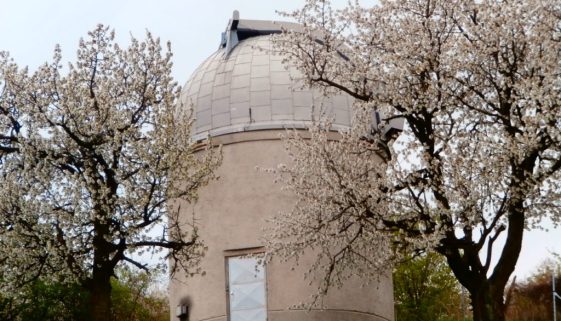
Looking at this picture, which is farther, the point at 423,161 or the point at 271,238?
the point at 271,238

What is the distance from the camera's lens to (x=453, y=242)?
18672mm

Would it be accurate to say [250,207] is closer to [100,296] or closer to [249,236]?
[249,236]

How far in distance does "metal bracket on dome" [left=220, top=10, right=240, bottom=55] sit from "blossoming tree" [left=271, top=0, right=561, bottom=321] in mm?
8110

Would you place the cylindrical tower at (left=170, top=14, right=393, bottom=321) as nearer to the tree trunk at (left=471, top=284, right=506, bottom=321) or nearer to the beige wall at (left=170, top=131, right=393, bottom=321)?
the beige wall at (left=170, top=131, right=393, bottom=321)

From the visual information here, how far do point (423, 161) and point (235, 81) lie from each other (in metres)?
9.97

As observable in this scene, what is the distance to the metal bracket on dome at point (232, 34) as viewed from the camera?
1163 inches

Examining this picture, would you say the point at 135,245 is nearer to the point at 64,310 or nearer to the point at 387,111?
the point at 387,111

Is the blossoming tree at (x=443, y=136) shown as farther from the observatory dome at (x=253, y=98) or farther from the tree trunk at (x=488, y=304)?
the observatory dome at (x=253, y=98)

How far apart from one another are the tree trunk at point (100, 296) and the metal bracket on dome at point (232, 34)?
36.4 ft

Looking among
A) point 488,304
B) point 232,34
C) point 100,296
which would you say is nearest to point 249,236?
point 232,34

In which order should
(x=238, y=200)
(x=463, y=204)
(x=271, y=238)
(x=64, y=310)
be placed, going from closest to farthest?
(x=463, y=204) < (x=271, y=238) < (x=238, y=200) < (x=64, y=310)

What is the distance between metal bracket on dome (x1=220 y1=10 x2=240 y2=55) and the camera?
2955 cm

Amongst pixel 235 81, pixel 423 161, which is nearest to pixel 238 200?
pixel 235 81

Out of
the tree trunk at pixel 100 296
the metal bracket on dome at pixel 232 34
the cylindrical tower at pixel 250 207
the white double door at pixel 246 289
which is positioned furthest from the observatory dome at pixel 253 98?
the tree trunk at pixel 100 296
